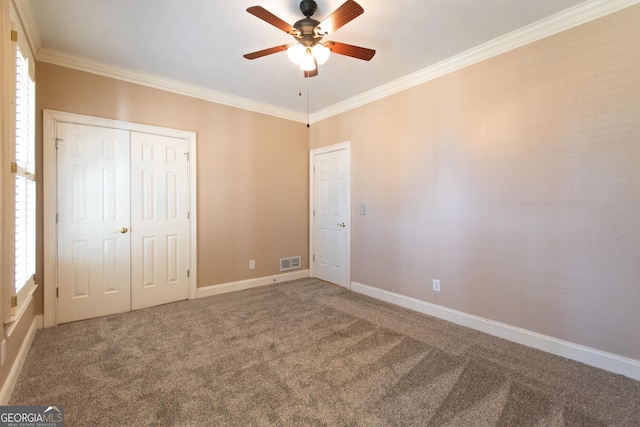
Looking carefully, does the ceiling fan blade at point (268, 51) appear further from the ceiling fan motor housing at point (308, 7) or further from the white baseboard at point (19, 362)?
the white baseboard at point (19, 362)

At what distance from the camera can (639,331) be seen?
201 centimetres

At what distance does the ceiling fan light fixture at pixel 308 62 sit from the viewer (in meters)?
2.24

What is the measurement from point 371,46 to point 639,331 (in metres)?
3.15

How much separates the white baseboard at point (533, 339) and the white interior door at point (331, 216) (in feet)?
3.37

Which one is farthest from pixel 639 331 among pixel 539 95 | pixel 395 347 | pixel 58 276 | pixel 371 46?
pixel 58 276

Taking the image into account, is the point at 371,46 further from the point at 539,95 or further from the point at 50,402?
the point at 50,402

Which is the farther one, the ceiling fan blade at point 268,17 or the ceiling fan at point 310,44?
the ceiling fan at point 310,44

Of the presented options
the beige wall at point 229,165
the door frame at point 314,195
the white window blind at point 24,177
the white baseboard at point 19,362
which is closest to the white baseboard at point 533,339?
the door frame at point 314,195

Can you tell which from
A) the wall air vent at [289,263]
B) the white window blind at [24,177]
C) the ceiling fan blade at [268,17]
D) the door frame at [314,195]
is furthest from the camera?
the wall air vent at [289,263]

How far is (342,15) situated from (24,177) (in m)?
2.72

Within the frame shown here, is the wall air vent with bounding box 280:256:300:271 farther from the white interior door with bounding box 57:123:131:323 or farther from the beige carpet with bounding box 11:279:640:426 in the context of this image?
the white interior door with bounding box 57:123:131:323

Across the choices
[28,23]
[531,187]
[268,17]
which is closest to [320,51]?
[268,17]

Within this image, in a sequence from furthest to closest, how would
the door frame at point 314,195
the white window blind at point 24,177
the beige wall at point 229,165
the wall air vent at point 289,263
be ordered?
the wall air vent at point 289,263, the door frame at point 314,195, the beige wall at point 229,165, the white window blind at point 24,177

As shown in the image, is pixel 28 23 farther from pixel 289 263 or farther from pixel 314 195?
pixel 289 263
